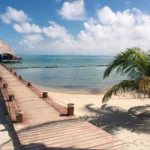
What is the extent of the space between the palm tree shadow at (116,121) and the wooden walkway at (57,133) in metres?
2.26

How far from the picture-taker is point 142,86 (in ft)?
26.9

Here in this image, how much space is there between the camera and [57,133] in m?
7.34

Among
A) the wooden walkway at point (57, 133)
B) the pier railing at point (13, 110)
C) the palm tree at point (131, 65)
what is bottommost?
the wooden walkway at point (57, 133)

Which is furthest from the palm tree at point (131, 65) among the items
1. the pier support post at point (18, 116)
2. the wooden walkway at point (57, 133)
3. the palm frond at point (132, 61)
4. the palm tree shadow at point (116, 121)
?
the pier support post at point (18, 116)

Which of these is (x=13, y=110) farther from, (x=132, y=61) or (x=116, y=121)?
(x=132, y=61)

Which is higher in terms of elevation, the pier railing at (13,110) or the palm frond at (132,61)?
the palm frond at (132,61)

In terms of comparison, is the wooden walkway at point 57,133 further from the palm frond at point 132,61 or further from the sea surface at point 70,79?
the sea surface at point 70,79

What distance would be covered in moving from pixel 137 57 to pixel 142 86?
238 centimetres

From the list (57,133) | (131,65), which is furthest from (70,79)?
(57,133)

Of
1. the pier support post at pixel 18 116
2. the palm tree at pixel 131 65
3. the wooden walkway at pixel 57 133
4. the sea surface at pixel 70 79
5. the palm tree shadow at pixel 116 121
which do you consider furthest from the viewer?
the sea surface at pixel 70 79

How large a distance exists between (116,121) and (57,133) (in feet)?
15.7

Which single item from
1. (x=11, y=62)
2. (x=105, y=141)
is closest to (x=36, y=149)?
(x=105, y=141)

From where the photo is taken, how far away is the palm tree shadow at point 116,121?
386 inches

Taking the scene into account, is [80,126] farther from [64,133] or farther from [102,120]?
[102,120]
